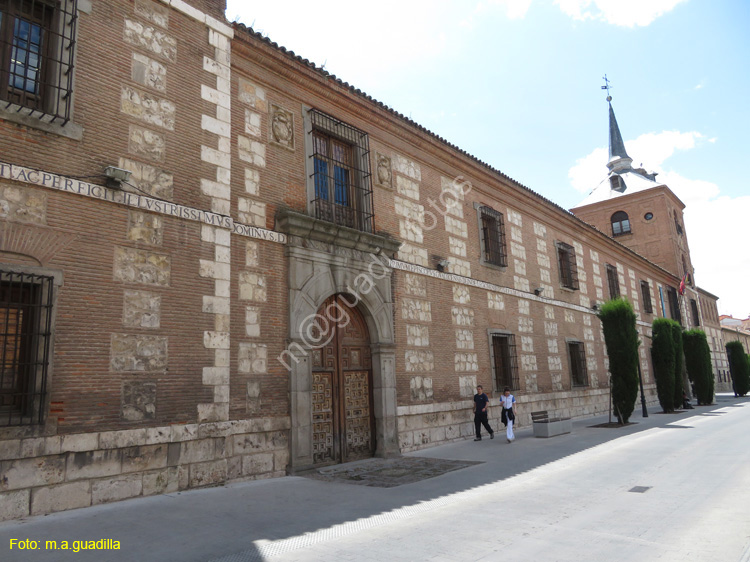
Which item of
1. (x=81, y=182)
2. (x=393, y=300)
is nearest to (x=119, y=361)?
(x=81, y=182)

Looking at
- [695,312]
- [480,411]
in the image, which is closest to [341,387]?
[480,411]

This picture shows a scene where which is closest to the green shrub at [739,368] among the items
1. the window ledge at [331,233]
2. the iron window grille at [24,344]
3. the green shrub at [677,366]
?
the green shrub at [677,366]

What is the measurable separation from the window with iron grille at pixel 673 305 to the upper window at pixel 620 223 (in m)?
5.85

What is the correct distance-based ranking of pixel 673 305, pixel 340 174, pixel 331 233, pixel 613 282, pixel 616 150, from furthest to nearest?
pixel 616 150
pixel 673 305
pixel 613 282
pixel 340 174
pixel 331 233

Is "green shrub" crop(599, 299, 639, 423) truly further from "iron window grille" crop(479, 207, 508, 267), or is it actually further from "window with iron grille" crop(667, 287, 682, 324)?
"window with iron grille" crop(667, 287, 682, 324)

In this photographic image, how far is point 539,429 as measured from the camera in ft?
41.8

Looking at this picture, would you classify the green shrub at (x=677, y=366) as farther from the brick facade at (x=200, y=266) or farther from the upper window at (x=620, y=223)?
the upper window at (x=620, y=223)

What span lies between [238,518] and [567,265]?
16047 millimetres

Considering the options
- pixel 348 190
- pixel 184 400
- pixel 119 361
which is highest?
pixel 348 190

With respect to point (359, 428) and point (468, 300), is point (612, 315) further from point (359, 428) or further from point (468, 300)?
point (359, 428)

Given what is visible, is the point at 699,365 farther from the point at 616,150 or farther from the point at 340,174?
the point at 616,150

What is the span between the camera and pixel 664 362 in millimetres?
19016

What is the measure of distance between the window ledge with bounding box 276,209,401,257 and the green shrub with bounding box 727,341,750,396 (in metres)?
27.2

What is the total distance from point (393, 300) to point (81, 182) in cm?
619
